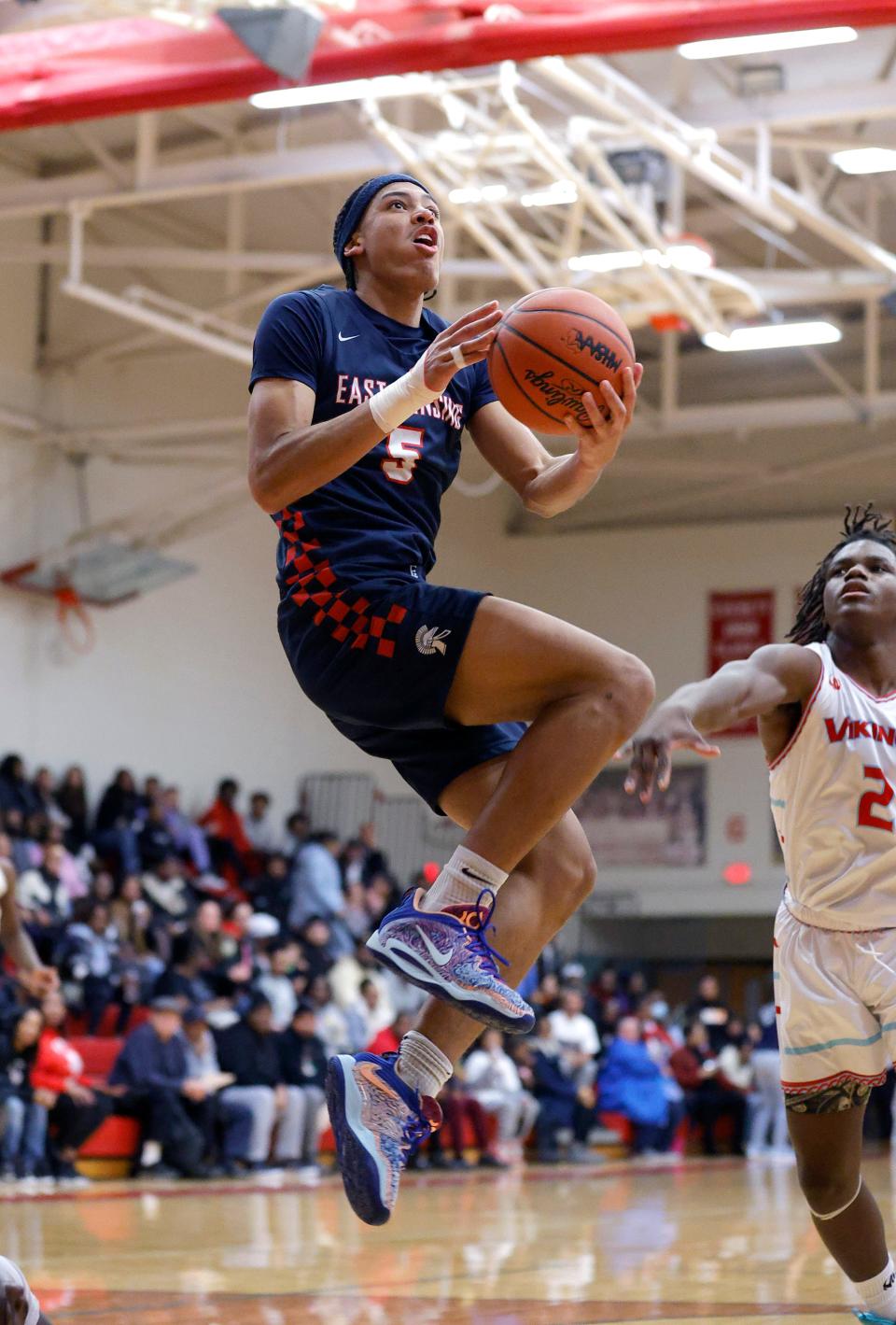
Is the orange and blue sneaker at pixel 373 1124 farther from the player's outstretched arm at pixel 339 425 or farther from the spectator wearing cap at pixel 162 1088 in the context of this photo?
the spectator wearing cap at pixel 162 1088

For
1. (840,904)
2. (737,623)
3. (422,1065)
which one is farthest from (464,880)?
(737,623)

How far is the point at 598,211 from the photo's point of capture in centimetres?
1439

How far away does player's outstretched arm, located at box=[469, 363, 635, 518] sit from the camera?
4.14m

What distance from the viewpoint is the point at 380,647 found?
4.03 metres

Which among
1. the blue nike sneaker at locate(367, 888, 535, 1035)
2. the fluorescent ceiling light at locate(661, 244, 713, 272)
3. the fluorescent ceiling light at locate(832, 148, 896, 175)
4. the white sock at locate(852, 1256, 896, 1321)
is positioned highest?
the fluorescent ceiling light at locate(832, 148, 896, 175)

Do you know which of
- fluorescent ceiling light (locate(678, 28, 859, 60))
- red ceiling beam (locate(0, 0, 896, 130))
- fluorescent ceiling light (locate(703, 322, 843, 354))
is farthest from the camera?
fluorescent ceiling light (locate(703, 322, 843, 354))

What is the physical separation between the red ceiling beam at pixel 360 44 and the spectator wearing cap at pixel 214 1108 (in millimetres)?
7000

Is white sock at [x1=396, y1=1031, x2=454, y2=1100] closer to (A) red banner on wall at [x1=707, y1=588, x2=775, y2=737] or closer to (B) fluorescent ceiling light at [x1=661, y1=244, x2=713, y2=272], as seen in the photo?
(B) fluorescent ceiling light at [x1=661, y1=244, x2=713, y2=272]

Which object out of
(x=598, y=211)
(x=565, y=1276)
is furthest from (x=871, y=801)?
(x=598, y=211)

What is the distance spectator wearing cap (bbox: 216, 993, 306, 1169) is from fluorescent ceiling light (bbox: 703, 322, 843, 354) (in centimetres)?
736

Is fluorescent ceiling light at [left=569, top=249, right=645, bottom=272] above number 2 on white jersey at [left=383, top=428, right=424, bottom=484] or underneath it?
above

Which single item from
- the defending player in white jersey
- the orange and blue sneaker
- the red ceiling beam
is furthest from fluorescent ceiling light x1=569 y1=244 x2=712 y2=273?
the orange and blue sneaker

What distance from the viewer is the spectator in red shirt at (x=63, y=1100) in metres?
13.1

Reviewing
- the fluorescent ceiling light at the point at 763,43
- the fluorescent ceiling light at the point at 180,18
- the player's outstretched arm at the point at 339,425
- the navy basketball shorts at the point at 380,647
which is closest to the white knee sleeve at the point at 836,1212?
the navy basketball shorts at the point at 380,647
